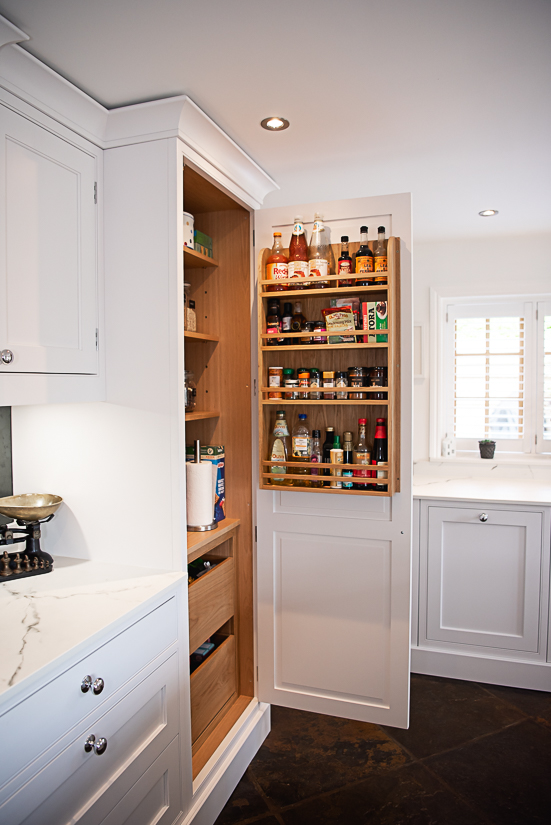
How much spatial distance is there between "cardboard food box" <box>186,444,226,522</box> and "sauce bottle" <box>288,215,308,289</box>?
0.74 meters

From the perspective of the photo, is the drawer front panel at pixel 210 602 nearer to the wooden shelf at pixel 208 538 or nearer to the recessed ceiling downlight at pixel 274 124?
the wooden shelf at pixel 208 538

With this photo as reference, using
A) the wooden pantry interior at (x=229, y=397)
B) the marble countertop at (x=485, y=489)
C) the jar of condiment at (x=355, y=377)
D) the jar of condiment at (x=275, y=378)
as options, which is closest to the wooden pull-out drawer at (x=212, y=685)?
the wooden pantry interior at (x=229, y=397)

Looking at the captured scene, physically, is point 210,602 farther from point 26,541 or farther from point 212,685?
point 26,541

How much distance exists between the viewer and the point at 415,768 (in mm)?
2191

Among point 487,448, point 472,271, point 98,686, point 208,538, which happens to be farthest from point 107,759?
point 472,271

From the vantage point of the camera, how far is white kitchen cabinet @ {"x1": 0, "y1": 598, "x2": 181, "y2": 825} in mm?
1111

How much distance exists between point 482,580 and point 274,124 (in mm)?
A: 2316

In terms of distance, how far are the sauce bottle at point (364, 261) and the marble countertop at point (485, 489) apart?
1.29 metres

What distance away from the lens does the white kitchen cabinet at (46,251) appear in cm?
147

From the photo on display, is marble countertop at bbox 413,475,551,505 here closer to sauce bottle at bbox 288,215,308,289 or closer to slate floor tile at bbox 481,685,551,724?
slate floor tile at bbox 481,685,551,724

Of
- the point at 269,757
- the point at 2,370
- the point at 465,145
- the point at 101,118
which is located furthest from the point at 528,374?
the point at 2,370

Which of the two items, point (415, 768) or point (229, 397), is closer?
point (415, 768)

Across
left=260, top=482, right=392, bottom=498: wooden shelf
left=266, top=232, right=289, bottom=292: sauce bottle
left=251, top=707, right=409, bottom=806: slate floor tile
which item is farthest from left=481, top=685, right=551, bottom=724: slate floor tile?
left=266, top=232, right=289, bottom=292: sauce bottle

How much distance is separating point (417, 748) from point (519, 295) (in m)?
2.60
